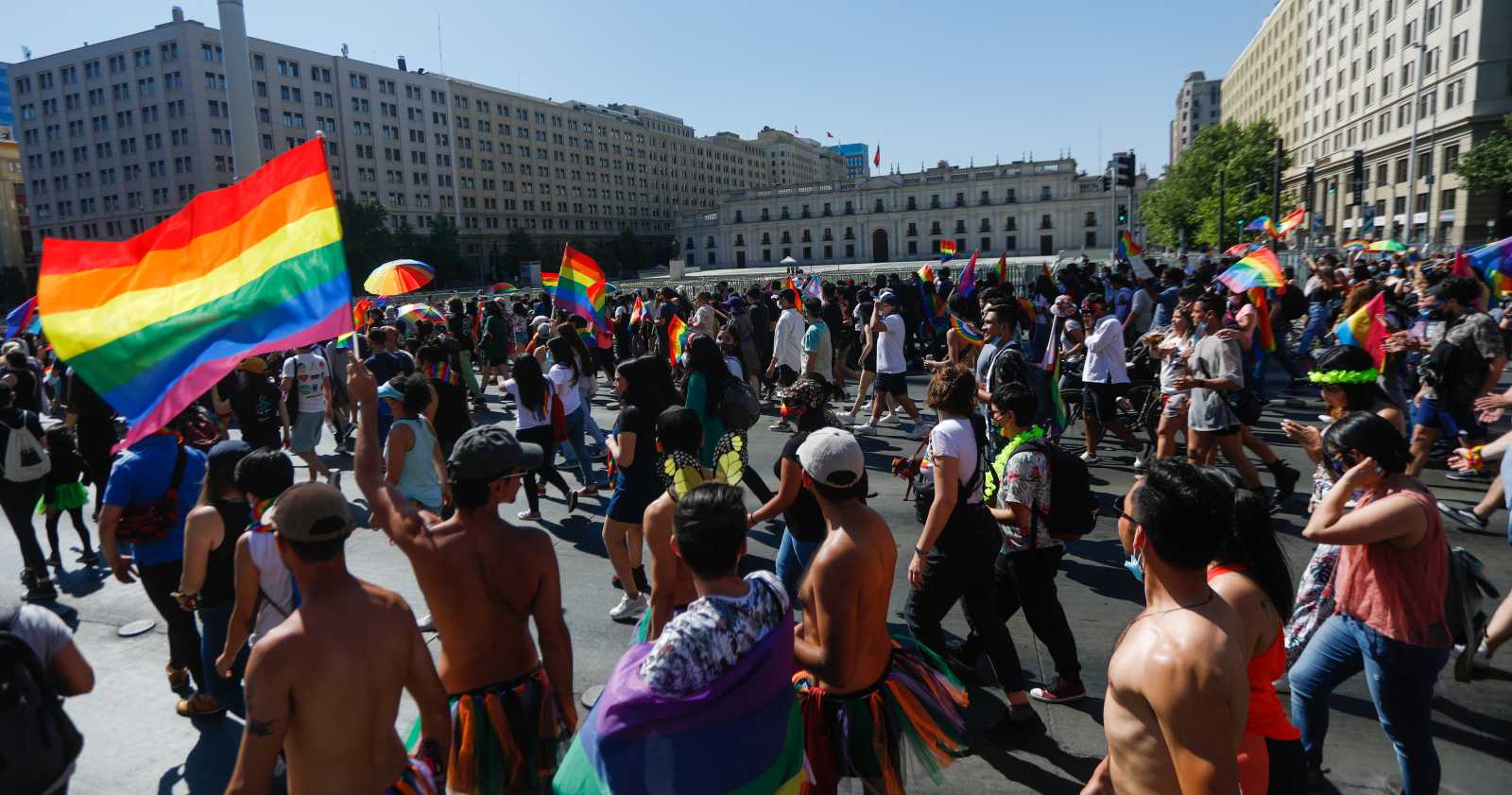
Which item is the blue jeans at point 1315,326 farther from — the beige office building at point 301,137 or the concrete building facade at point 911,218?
the concrete building facade at point 911,218

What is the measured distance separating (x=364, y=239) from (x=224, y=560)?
67.9 m

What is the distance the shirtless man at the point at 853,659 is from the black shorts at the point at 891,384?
7.26 metres

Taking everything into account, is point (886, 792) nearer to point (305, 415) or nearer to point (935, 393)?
point (935, 393)

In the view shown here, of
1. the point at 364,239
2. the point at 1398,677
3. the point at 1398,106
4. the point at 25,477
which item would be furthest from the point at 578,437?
the point at 364,239

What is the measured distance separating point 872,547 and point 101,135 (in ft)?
315

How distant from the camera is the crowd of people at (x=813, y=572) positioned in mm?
2158

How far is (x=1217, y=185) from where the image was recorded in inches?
2317

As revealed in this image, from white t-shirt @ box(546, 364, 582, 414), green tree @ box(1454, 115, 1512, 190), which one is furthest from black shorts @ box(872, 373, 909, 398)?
green tree @ box(1454, 115, 1512, 190)

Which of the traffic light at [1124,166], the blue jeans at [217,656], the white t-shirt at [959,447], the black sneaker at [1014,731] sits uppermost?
the traffic light at [1124,166]

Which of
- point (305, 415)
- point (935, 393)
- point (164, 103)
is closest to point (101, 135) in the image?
point (164, 103)

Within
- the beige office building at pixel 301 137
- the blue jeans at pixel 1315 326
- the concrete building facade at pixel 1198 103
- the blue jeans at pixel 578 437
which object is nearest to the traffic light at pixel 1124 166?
the blue jeans at pixel 1315 326

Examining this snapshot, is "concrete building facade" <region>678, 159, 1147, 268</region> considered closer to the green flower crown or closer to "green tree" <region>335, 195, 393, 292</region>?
"green tree" <region>335, 195, 393, 292</region>

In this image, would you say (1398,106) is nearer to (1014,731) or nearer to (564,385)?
(564,385)

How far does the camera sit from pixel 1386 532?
2.96 meters
